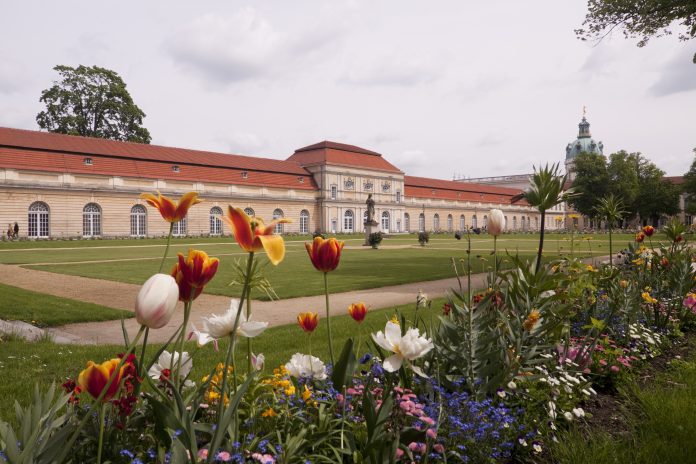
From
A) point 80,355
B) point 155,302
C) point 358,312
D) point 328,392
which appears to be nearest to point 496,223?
point 358,312

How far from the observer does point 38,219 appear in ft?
118

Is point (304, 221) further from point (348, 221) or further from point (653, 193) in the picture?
point (653, 193)

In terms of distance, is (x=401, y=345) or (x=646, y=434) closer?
(x=401, y=345)

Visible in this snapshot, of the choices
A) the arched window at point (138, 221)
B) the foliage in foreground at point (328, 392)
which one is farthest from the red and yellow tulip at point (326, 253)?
the arched window at point (138, 221)

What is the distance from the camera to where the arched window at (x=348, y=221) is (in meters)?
58.2

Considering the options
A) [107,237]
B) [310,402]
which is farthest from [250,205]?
[310,402]

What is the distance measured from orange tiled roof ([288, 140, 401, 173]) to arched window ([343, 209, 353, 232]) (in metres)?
5.77

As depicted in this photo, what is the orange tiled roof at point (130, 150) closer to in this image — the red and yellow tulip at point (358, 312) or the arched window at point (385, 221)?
the arched window at point (385, 221)

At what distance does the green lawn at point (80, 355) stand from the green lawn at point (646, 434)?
1550mm

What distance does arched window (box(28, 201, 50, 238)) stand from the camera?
35.6m

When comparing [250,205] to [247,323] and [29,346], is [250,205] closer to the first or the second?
[29,346]

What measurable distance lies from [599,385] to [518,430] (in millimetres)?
1402

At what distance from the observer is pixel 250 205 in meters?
48.4

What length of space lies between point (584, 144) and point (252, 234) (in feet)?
354
